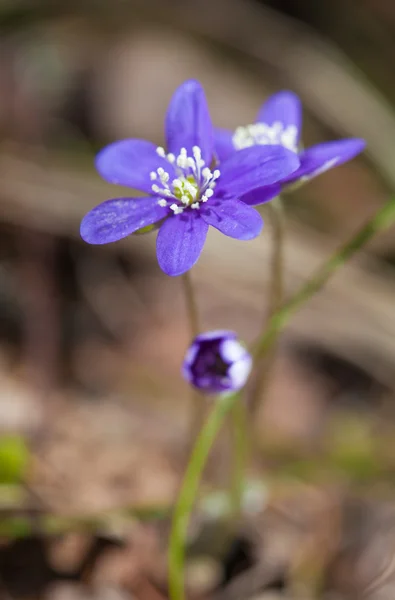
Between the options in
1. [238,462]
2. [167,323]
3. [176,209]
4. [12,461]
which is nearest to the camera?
[176,209]

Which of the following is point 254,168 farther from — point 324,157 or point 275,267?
point 275,267

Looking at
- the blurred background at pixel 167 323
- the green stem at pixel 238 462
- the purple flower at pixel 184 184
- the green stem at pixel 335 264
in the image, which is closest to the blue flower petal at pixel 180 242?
the purple flower at pixel 184 184

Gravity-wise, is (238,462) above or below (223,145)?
below

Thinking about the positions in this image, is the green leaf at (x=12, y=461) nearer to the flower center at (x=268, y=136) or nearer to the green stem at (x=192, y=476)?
the green stem at (x=192, y=476)

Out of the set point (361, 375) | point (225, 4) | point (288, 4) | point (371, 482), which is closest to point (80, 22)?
point (225, 4)

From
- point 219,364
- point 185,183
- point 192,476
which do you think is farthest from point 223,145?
point 192,476

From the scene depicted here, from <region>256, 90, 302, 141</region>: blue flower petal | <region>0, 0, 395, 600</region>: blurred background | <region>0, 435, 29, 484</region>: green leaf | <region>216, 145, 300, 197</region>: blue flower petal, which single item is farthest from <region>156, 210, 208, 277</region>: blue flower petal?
<region>0, 435, 29, 484</region>: green leaf

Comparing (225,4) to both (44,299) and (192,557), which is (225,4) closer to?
(44,299)
